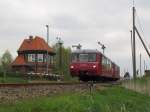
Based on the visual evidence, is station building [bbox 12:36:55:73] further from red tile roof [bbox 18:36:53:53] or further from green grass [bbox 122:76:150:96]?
green grass [bbox 122:76:150:96]

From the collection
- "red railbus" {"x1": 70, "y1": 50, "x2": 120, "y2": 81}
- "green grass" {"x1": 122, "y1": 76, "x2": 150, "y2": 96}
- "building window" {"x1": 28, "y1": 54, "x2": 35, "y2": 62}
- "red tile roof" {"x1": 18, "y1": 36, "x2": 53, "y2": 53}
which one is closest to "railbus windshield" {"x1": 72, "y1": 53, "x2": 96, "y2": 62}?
"red railbus" {"x1": 70, "y1": 50, "x2": 120, "y2": 81}

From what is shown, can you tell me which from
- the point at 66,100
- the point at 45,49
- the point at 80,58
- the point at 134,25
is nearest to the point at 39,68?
the point at 45,49

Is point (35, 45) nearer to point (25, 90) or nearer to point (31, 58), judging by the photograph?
point (31, 58)

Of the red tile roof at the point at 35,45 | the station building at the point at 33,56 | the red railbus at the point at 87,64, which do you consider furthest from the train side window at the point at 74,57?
the red tile roof at the point at 35,45

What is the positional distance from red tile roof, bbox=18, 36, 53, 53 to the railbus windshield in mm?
75364

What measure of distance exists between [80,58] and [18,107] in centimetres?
2387

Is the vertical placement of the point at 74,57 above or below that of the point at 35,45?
below

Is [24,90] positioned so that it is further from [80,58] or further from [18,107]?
[80,58]

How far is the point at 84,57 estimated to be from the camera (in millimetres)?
39656

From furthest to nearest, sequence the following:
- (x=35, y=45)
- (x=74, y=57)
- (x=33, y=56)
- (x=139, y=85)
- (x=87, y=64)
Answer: (x=35, y=45), (x=33, y=56), (x=139, y=85), (x=74, y=57), (x=87, y=64)

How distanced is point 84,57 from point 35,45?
7883 cm

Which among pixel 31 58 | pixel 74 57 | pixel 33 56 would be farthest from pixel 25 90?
pixel 33 56

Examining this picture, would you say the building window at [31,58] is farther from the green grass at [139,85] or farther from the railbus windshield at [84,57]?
the railbus windshield at [84,57]

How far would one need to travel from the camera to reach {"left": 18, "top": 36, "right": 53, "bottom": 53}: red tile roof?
117 m
